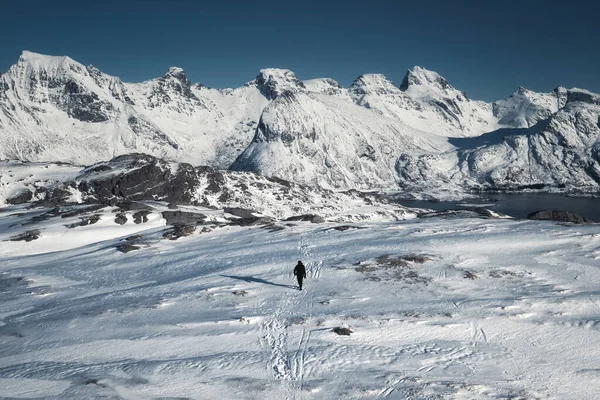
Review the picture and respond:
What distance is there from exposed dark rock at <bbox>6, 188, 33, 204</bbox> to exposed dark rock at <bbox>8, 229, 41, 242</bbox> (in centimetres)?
8257

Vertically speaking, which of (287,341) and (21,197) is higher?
(21,197)

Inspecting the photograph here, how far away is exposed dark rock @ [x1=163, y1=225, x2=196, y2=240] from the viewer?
2008 inches

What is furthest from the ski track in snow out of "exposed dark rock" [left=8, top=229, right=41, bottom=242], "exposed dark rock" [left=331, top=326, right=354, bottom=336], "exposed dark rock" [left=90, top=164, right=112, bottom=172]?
"exposed dark rock" [left=90, top=164, right=112, bottom=172]

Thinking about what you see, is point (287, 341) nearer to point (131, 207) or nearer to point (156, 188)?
point (131, 207)

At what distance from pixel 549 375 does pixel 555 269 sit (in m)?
14.4

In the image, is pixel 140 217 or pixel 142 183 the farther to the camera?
pixel 142 183

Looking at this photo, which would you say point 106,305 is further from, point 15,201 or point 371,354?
point 15,201

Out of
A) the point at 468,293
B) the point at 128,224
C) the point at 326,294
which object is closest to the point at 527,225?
the point at 468,293

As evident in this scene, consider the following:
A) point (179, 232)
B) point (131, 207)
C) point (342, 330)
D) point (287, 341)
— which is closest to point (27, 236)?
point (131, 207)

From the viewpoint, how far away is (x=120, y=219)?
69.1 meters

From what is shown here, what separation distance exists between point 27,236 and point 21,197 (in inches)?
3452

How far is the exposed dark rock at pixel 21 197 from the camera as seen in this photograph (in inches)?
5049

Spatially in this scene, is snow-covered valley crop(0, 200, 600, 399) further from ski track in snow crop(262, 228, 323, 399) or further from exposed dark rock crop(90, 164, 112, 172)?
exposed dark rock crop(90, 164, 112, 172)

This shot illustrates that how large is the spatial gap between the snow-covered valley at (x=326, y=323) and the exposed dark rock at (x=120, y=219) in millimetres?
31889
